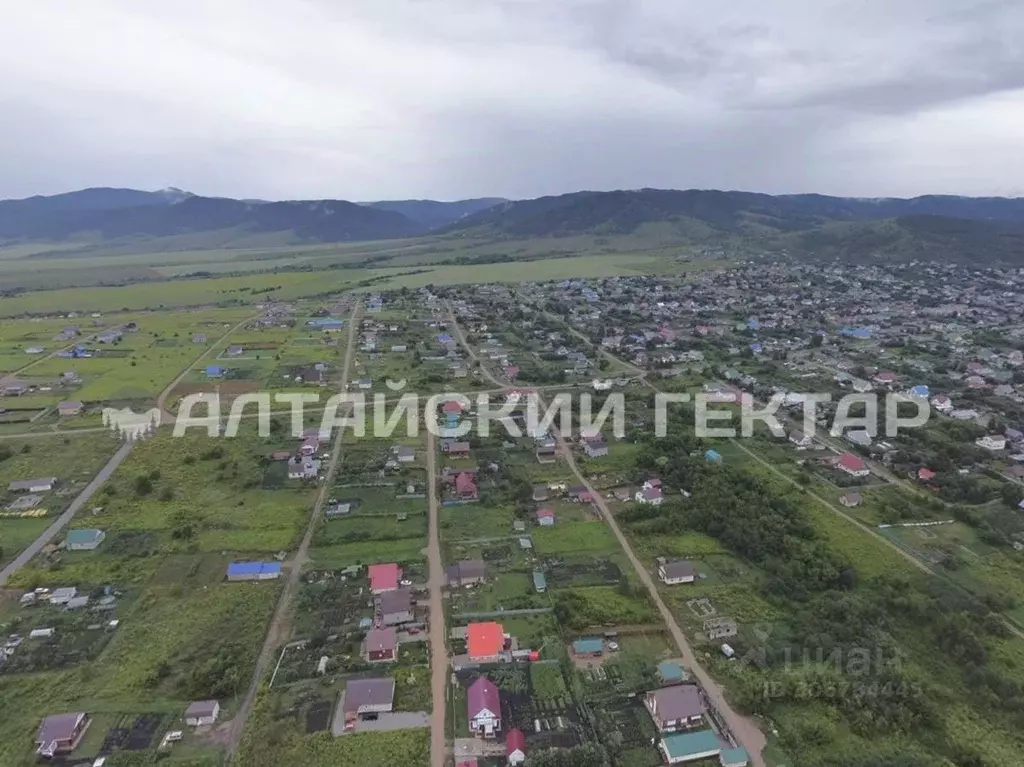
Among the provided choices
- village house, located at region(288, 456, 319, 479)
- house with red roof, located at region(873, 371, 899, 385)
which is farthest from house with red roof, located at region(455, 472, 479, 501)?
house with red roof, located at region(873, 371, 899, 385)

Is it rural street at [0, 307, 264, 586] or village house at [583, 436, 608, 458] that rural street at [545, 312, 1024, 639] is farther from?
rural street at [0, 307, 264, 586]

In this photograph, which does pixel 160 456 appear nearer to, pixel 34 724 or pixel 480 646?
pixel 34 724

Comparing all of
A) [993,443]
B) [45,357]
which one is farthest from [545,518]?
[45,357]

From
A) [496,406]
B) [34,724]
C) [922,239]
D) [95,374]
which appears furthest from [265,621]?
[922,239]

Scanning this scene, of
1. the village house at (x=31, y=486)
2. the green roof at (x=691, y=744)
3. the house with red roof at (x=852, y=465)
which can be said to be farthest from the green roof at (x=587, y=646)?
the village house at (x=31, y=486)

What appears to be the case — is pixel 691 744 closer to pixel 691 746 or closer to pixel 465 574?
pixel 691 746

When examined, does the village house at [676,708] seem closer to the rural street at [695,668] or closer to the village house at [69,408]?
the rural street at [695,668]

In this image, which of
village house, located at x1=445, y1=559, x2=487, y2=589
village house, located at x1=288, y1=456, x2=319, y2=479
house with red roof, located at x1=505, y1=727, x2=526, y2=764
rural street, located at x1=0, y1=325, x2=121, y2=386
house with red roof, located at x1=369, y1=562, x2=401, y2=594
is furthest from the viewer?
rural street, located at x1=0, y1=325, x2=121, y2=386
